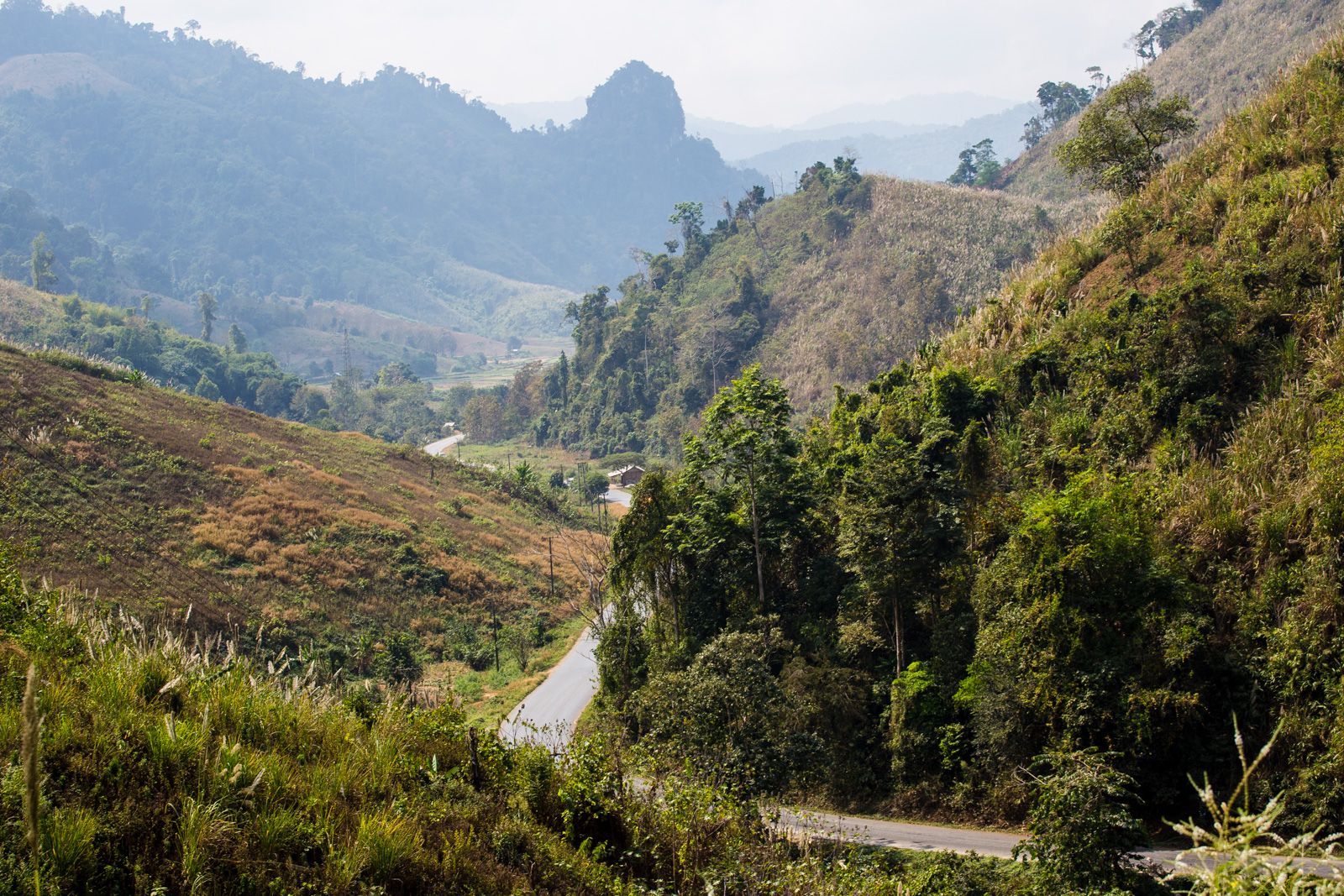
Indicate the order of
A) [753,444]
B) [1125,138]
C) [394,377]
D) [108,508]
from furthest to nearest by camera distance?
1. [394,377]
2. [108,508]
3. [1125,138]
4. [753,444]

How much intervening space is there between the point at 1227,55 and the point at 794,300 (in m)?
42.2

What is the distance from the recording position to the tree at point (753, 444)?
69.1 feet

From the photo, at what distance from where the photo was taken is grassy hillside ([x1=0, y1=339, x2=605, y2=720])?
29797 millimetres

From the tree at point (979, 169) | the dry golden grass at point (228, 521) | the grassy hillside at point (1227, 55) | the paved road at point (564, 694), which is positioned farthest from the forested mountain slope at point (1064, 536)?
the tree at point (979, 169)

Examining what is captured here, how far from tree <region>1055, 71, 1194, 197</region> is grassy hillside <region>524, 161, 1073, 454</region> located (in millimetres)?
35363

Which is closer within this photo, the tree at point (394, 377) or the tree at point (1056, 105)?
the tree at point (1056, 105)

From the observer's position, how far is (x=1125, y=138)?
23.9m

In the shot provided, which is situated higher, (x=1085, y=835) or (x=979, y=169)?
(x=979, y=169)

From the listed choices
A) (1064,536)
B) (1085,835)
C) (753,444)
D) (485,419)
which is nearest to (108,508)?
(753,444)

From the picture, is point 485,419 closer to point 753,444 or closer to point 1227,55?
point 1227,55

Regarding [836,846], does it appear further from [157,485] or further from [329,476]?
[329,476]

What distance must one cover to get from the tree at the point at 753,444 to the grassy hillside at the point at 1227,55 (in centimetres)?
5355

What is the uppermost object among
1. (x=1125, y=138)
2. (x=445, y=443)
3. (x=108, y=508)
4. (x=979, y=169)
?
(x=979, y=169)

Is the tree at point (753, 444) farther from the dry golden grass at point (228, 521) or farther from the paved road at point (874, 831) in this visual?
the dry golden grass at point (228, 521)
